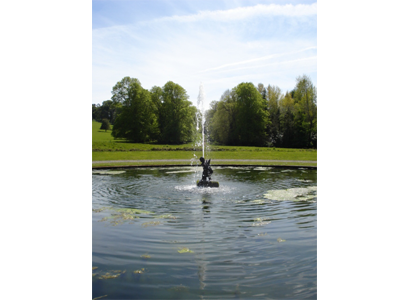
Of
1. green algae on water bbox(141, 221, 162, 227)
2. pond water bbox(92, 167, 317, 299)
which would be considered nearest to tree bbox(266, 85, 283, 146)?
pond water bbox(92, 167, 317, 299)

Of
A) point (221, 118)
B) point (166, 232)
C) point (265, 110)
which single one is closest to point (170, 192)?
point (166, 232)

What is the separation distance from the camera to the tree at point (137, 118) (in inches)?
1831

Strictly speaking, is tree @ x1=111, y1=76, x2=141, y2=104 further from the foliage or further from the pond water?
the pond water

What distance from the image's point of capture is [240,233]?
7.35 m

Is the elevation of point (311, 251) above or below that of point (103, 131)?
below

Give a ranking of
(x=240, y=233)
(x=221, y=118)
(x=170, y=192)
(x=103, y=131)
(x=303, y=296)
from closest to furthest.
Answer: (x=303, y=296) < (x=240, y=233) < (x=170, y=192) < (x=221, y=118) < (x=103, y=131)

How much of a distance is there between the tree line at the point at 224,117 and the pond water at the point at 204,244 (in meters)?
34.8

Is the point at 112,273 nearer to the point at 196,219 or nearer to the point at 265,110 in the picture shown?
the point at 196,219

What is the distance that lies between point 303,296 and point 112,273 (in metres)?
3.17

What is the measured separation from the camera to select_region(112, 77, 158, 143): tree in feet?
153

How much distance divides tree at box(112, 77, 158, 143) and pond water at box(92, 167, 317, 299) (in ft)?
114

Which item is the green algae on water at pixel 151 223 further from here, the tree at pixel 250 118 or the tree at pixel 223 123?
the tree at pixel 223 123

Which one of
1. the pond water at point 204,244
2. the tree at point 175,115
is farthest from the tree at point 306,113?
the pond water at point 204,244
